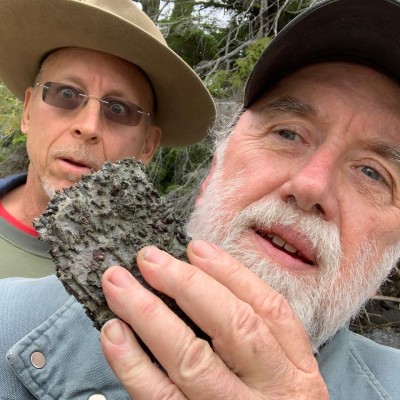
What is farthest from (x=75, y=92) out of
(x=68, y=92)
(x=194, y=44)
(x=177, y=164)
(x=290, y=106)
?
(x=194, y=44)

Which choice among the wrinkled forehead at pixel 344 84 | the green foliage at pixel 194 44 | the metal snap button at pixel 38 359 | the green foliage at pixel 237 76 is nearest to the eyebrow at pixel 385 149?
the wrinkled forehead at pixel 344 84

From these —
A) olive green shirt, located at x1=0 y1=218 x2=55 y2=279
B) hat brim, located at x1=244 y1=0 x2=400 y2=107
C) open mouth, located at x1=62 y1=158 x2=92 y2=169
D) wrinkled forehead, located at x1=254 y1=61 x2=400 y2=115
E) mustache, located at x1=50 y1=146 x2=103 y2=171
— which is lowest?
olive green shirt, located at x1=0 y1=218 x2=55 y2=279

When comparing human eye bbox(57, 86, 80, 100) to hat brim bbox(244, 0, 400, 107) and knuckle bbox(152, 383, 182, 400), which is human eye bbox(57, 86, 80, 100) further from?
knuckle bbox(152, 383, 182, 400)

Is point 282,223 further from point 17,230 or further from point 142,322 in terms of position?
point 17,230

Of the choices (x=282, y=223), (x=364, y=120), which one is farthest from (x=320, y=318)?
(x=364, y=120)

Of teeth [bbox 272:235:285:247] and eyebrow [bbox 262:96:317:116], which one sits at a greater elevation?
eyebrow [bbox 262:96:317:116]

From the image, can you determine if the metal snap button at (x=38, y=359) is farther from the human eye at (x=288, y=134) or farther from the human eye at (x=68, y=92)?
the human eye at (x=68, y=92)

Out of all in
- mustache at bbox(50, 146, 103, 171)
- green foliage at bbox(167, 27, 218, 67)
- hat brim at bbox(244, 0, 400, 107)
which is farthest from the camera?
green foliage at bbox(167, 27, 218, 67)

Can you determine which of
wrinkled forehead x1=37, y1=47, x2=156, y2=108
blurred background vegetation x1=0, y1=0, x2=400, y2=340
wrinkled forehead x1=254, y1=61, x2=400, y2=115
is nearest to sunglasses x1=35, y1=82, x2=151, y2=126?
wrinkled forehead x1=37, y1=47, x2=156, y2=108
